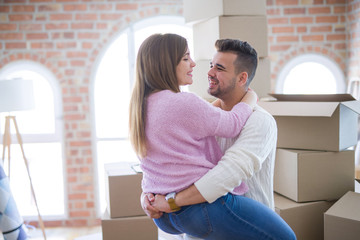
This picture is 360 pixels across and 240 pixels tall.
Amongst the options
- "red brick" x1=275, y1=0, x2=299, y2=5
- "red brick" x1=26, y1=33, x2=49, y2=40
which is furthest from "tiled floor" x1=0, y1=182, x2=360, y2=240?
"red brick" x1=275, y1=0, x2=299, y2=5

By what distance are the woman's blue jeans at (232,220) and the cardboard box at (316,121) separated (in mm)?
700

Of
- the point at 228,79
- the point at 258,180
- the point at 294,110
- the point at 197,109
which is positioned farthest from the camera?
the point at 294,110

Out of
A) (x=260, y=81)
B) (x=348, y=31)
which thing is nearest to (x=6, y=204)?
(x=260, y=81)

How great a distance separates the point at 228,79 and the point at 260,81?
24.7 inches

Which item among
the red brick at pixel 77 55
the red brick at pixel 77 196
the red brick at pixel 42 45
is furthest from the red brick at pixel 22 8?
the red brick at pixel 77 196

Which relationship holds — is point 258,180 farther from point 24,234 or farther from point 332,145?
point 24,234

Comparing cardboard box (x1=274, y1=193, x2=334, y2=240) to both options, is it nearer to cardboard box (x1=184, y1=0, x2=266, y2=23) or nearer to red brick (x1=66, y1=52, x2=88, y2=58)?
cardboard box (x1=184, y1=0, x2=266, y2=23)

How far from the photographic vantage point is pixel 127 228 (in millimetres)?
2010

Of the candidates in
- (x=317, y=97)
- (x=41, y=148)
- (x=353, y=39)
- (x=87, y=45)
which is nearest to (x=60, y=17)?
(x=87, y=45)

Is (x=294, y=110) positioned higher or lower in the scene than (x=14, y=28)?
lower

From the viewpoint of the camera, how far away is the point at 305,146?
1.89 metres

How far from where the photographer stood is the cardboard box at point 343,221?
1613 mm

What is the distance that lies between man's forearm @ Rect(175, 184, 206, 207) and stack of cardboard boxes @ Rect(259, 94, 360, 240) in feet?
2.63

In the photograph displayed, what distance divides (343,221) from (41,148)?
324 centimetres
